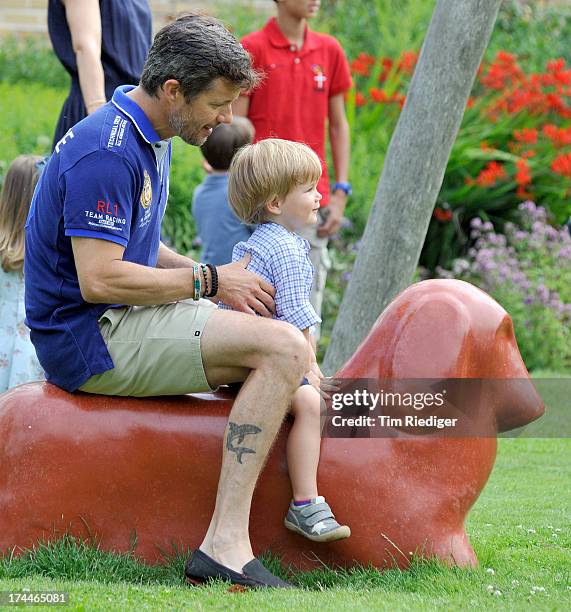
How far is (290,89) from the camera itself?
21.2 ft

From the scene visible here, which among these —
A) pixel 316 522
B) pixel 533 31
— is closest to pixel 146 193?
pixel 316 522

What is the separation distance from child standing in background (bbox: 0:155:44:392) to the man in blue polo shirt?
150 centimetres

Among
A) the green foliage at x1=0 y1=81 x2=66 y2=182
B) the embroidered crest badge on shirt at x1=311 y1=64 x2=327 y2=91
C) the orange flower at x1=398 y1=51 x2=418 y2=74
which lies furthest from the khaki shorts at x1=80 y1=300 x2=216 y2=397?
the orange flower at x1=398 y1=51 x2=418 y2=74

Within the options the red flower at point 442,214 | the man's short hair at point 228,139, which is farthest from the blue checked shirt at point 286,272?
the red flower at point 442,214

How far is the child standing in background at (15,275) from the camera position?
5.26 meters

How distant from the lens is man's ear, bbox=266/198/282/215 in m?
3.89

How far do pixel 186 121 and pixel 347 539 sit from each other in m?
1.49

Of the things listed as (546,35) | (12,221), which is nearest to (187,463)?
(12,221)

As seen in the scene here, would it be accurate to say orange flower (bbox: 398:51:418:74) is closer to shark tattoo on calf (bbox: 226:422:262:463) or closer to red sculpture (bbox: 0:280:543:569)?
red sculpture (bbox: 0:280:543:569)

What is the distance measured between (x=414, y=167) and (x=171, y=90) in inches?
102

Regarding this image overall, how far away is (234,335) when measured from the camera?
11.8 ft

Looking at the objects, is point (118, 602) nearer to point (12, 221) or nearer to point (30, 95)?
point (12, 221)

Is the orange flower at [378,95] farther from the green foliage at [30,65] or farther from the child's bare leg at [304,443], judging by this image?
the child's bare leg at [304,443]

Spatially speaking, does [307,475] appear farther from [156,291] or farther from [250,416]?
[156,291]
